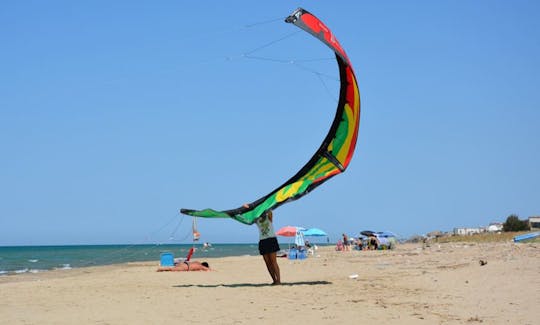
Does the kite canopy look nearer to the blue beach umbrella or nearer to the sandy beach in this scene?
the sandy beach

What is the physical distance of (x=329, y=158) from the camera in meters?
10.8

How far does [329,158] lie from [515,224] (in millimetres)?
39738

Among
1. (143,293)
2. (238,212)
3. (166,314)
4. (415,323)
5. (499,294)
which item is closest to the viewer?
(415,323)

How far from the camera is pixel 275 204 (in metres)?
9.98

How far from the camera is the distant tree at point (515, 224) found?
46.0 meters

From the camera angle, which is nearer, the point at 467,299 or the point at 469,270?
the point at 467,299

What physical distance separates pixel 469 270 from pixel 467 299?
10.8 ft

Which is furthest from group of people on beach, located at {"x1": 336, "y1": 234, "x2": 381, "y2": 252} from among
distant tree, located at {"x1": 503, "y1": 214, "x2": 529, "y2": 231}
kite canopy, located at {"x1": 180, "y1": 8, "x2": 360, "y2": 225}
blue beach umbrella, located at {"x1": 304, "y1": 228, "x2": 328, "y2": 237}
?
kite canopy, located at {"x1": 180, "y1": 8, "x2": 360, "y2": 225}

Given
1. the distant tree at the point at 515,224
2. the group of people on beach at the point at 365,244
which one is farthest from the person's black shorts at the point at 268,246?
the distant tree at the point at 515,224

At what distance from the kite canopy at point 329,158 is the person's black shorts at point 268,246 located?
404 millimetres

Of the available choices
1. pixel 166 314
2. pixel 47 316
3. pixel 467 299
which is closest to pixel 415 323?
pixel 467 299

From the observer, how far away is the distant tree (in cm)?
4597

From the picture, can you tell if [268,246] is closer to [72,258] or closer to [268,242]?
[268,242]

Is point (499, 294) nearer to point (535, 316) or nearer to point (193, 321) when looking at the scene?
point (535, 316)
